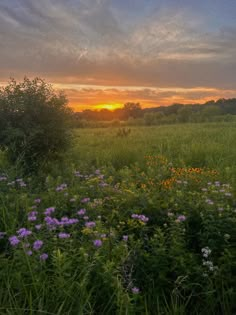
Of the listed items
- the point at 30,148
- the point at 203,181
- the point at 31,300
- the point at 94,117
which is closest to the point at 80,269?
the point at 31,300

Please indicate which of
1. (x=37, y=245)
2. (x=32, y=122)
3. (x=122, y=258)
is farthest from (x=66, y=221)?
(x=32, y=122)

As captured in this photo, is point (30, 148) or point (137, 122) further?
point (137, 122)

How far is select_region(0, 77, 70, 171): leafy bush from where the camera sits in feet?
20.4

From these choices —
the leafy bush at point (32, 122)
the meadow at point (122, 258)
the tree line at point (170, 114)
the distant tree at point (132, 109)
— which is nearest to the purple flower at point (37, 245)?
the meadow at point (122, 258)

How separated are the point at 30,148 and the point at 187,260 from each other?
4.41 m

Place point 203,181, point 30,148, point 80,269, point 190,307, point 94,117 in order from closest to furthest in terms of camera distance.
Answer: point 80,269, point 190,307, point 203,181, point 30,148, point 94,117

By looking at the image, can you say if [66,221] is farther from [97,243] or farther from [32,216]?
[97,243]

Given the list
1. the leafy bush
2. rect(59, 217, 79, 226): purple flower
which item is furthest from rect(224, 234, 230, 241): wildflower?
the leafy bush

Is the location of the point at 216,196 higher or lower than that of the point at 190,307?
higher

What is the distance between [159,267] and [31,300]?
0.99 metres

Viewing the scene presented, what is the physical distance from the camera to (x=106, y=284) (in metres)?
2.35

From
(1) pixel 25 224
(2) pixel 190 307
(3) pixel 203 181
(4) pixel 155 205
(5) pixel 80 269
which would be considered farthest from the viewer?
(3) pixel 203 181

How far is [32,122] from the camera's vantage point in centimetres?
629

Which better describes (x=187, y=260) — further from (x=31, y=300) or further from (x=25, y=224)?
(x=25, y=224)
